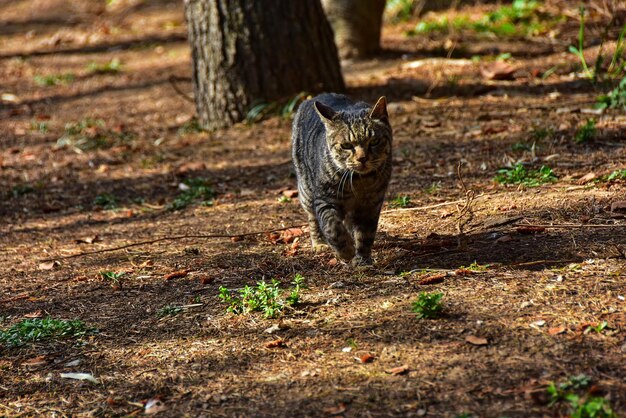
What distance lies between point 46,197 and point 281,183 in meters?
2.31

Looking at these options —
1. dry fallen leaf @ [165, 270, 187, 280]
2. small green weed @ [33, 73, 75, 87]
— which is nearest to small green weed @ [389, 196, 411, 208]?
dry fallen leaf @ [165, 270, 187, 280]

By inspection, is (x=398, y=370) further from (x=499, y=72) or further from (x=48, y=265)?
(x=499, y=72)

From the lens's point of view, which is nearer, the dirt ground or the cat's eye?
the dirt ground

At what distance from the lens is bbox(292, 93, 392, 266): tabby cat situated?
4.89 metres

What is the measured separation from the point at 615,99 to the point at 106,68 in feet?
25.6

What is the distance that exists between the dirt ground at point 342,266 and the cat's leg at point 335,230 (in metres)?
0.13

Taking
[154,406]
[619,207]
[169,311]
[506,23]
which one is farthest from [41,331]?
[506,23]

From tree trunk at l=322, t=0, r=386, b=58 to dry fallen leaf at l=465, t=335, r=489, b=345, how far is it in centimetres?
680

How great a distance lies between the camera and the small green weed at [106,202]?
726 centimetres

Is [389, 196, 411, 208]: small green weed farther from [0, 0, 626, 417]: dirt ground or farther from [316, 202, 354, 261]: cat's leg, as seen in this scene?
[316, 202, 354, 261]: cat's leg

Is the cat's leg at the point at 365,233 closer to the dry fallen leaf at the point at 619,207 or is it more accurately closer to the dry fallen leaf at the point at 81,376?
the dry fallen leaf at the point at 619,207

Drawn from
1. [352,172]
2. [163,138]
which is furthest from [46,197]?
[352,172]

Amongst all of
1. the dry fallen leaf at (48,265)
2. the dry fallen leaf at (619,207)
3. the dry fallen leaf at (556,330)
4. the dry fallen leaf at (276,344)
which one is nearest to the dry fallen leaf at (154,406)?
the dry fallen leaf at (276,344)

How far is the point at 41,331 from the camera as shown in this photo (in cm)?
451
